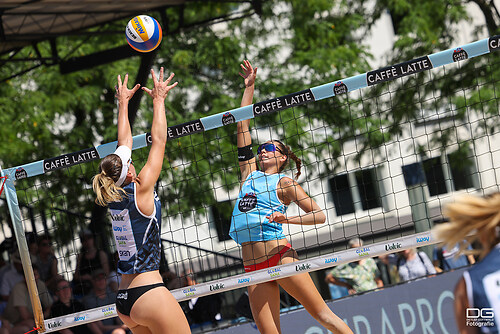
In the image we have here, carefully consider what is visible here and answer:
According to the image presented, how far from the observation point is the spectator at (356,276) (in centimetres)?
873

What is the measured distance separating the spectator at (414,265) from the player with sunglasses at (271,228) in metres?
3.81

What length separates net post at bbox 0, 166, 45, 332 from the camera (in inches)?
219

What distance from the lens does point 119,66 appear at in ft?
38.6

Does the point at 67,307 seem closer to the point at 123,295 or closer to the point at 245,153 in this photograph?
the point at 245,153

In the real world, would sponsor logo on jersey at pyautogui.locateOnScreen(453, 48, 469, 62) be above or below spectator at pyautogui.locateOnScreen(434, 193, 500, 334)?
above

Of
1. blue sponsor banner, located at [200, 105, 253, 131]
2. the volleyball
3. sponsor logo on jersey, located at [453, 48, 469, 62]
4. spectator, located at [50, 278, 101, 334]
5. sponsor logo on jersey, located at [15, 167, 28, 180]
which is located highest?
the volleyball

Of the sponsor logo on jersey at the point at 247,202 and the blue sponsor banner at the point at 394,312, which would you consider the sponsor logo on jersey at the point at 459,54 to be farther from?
the blue sponsor banner at the point at 394,312

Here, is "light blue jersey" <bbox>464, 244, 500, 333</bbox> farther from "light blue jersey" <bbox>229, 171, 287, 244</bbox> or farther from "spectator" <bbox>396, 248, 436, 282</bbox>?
"spectator" <bbox>396, 248, 436, 282</bbox>

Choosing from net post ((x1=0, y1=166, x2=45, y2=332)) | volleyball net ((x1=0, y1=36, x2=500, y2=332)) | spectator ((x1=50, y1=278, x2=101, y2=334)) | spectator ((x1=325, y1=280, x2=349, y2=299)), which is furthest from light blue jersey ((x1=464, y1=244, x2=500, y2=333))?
spectator ((x1=325, y1=280, x2=349, y2=299))

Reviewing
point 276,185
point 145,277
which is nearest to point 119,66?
point 276,185

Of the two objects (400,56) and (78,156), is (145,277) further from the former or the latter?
(400,56)

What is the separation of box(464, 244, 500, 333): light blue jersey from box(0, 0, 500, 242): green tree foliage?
8.66 metres

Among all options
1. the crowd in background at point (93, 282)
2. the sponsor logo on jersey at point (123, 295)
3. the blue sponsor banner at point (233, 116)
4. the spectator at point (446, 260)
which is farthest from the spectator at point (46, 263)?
the spectator at point (446, 260)

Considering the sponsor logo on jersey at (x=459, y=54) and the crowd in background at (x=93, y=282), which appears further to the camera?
the crowd in background at (x=93, y=282)
